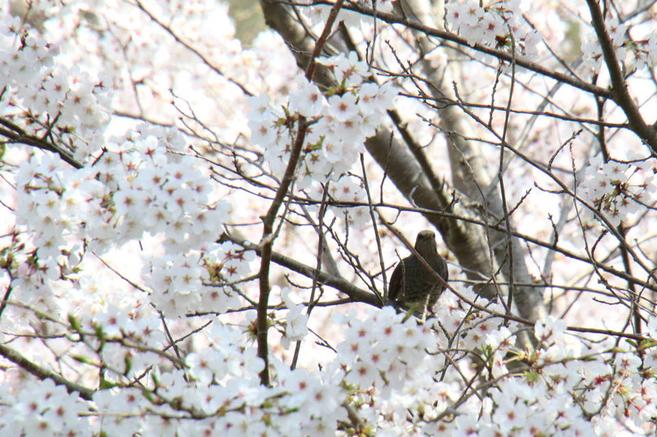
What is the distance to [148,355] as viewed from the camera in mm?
2242

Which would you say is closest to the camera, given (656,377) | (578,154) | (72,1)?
(656,377)

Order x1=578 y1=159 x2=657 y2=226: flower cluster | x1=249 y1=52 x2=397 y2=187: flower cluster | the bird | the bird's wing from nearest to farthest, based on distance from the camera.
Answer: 1. x1=249 y1=52 x2=397 y2=187: flower cluster
2. x1=578 y1=159 x2=657 y2=226: flower cluster
3. the bird
4. the bird's wing

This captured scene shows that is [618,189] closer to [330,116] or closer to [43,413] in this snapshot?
[330,116]

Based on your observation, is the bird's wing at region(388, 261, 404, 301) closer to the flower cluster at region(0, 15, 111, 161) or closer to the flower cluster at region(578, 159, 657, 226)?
the flower cluster at region(578, 159, 657, 226)

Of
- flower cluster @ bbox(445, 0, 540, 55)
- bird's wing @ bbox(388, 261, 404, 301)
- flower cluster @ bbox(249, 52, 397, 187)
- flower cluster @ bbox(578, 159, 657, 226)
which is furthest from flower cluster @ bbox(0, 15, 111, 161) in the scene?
bird's wing @ bbox(388, 261, 404, 301)

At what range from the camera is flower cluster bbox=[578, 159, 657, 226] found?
3182mm

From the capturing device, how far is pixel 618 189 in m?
3.18

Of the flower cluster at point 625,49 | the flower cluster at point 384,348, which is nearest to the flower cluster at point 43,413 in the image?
the flower cluster at point 384,348

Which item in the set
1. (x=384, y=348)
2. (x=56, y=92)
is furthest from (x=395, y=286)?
(x=384, y=348)

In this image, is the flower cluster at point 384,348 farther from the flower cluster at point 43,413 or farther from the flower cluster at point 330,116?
the flower cluster at point 43,413

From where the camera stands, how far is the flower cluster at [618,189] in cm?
318

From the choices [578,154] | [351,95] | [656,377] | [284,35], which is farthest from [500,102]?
[351,95]

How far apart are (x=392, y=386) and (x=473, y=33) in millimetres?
1710

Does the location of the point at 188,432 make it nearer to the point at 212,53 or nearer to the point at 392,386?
the point at 392,386
